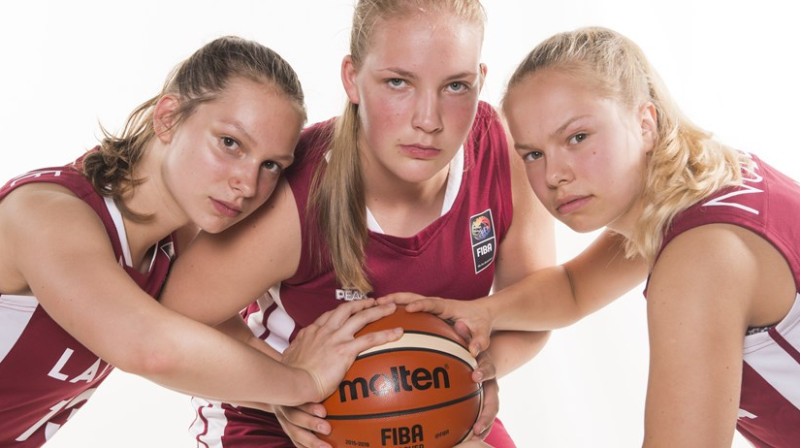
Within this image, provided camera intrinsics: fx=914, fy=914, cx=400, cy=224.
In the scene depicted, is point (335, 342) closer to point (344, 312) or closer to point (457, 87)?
point (344, 312)

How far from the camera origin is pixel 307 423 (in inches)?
89.7

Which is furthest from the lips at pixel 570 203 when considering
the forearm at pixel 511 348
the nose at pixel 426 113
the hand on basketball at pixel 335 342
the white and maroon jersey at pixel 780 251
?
the forearm at pixel 511 348

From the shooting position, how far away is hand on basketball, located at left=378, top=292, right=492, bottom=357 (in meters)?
2.43

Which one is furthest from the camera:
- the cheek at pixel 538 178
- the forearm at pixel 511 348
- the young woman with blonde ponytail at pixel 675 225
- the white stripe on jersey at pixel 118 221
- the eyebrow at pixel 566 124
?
the forearm at pixel 511 348

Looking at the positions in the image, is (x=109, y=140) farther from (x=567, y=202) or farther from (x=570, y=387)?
(x=570, y=387)

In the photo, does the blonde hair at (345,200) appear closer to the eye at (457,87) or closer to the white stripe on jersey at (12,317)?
the eye at (457,87)

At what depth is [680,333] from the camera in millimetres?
1907

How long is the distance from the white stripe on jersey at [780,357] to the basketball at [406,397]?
68 centimetres

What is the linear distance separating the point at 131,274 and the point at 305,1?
7.51 ft

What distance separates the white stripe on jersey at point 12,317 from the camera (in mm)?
2373

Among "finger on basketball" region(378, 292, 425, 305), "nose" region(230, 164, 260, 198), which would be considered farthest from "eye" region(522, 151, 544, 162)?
"nose" region(230, 164, 260, 198)

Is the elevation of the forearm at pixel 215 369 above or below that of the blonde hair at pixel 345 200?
below

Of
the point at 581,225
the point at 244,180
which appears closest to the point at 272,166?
the point at 244,180

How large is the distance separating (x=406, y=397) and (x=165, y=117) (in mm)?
1003
